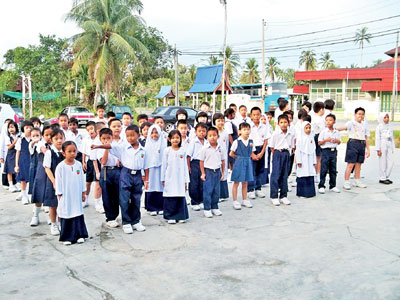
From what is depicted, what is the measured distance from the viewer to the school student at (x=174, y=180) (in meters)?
5.63

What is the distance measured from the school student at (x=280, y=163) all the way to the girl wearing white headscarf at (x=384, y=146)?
2.47 metres

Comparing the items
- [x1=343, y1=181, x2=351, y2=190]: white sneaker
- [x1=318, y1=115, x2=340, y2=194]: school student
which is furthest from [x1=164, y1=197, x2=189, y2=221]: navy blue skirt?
[x1=343, y1=181, x2=351, y2=190]: white sneaker

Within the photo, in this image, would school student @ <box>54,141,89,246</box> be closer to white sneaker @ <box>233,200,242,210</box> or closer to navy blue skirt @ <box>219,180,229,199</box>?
white sneaker @ <box>233,200,242,210</box>

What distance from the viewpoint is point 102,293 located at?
3533mm

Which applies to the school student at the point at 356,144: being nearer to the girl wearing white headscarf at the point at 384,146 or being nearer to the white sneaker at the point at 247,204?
the girl wearing white headscarf at the point at 384,146

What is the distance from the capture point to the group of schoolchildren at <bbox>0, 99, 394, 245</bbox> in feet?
16.9

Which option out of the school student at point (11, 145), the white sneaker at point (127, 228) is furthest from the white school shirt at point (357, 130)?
the school student at point (11, 145)

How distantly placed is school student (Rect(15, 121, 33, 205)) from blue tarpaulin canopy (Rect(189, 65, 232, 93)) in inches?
858

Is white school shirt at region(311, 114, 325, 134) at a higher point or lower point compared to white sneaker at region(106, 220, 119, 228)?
higher

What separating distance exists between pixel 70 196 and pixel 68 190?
73 millimetres

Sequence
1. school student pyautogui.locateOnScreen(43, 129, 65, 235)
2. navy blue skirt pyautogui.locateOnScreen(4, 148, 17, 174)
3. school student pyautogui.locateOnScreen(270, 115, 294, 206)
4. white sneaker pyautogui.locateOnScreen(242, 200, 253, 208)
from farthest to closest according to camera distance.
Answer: navy blue skirt pyautogui.locateOnScreen(4, 148, 17, 174), school student pyautogui.locateOnScreen(270, 115, 294, 206), white sneaker pyautogui.locateOnScreen(242, 200, 253, 208), school student pyautogui.locateOnScreen(43, 129, 65, 235)

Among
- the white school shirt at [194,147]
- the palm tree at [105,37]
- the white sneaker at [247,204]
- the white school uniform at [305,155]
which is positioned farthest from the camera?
the palm tree at [105,37]

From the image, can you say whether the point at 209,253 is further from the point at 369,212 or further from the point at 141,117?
the point at 141,117

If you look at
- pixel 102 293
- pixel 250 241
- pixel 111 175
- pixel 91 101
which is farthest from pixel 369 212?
pixel 91 101
